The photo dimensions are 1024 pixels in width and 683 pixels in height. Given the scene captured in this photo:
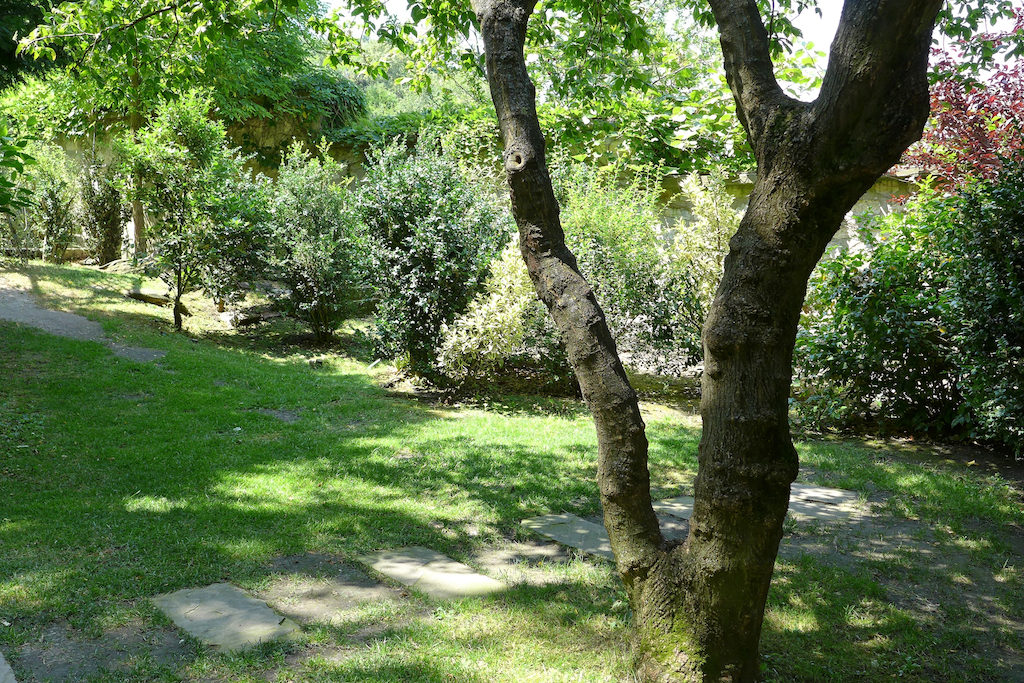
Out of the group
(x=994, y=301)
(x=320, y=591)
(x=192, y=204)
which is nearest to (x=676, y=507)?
(x=320, y=591)

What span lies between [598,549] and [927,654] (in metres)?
1.73

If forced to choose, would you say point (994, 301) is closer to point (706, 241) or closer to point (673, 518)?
point (673, 518)

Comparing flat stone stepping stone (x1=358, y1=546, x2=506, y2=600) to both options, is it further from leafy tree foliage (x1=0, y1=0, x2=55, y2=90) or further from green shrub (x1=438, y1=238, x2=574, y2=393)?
leafy tree foliage (x1=0, y1=0, x2=55, y2=90)

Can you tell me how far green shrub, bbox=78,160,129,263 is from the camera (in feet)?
48.3

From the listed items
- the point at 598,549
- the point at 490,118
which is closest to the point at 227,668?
the point at 598,549

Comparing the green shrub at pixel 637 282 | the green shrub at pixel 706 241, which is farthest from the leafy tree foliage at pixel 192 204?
the green shrub at pixel 706 241

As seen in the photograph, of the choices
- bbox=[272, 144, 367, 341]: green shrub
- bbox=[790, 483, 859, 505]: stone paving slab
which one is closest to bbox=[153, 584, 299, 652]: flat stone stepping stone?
bbox=[790, 483, 859, 505]: stone paving slab

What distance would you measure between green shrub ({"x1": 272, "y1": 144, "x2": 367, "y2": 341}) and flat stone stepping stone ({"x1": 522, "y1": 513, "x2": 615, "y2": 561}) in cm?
643

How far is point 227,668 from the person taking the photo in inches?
111

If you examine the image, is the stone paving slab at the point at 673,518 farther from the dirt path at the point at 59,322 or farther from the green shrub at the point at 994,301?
the dirt path at the point at 59,322

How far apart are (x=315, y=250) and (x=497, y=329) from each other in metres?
3.97

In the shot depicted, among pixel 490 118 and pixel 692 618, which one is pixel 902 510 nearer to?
pixel 692 618

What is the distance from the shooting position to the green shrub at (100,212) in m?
14.7

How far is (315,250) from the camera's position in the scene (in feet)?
34.9
